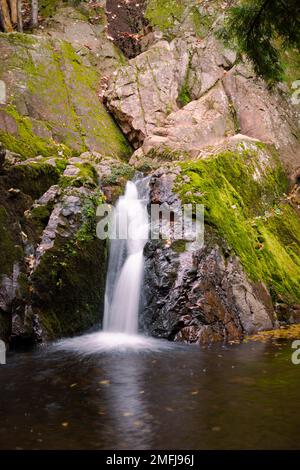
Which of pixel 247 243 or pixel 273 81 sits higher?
pixel 273 81

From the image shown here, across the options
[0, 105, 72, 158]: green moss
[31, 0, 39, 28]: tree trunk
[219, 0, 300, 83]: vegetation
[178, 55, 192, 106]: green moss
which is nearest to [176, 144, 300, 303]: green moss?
[219, 0, 300, 83]: vegetation

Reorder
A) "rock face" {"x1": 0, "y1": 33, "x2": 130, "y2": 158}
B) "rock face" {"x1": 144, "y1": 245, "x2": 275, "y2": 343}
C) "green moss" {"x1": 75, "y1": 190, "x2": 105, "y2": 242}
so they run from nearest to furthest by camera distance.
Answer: "rock face" {"x1": 144, "y1": 245, "x2": 275, "y2": 343}, "green moss" {"x1": 75, "y1": 190, "x2": 105, "y2": 242}, "rock face" {"x1": 0, "y1": 33, "x2": 130, "y2": 158}

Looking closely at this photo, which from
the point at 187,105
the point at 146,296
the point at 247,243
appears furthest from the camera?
the point at 187,105

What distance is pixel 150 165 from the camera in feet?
40.4

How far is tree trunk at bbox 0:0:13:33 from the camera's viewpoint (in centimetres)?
1531

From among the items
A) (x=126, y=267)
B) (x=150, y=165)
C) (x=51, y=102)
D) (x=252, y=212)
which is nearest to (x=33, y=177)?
(x=126, y=267)

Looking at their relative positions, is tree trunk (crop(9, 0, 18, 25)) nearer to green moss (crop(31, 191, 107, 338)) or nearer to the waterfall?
the waterfall

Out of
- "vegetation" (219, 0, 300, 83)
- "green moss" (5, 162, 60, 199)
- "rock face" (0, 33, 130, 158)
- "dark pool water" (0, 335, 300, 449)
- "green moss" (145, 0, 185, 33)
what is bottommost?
"dark pool water" (0, 335, 300, 449)

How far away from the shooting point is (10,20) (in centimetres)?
1591

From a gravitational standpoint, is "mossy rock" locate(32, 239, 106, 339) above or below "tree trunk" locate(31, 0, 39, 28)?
below

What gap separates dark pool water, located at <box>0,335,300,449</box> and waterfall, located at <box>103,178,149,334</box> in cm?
126

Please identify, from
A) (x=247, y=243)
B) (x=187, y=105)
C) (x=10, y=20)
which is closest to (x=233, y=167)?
(x=247, y=243)
